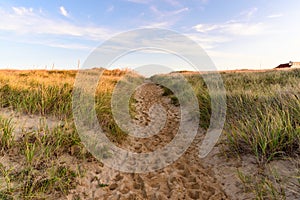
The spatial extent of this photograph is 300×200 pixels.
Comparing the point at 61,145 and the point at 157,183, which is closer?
the point at 157,183

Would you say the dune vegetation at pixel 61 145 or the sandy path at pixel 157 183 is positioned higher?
the dune vegetation at pixel 61 145

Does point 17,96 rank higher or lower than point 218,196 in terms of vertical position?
higher

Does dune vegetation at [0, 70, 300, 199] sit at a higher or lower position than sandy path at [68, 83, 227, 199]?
higher

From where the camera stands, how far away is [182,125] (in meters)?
6.03

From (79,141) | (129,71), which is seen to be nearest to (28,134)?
(79,141)

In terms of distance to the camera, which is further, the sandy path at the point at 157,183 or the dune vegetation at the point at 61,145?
the sandy path at the point at 157,183

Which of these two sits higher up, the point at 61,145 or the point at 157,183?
the point at 61,145

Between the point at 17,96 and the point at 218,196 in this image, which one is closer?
the point at 218,196

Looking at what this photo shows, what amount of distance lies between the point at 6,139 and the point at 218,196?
143 inches

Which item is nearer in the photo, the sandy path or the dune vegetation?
the dune vegetation

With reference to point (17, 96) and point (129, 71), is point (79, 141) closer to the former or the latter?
point (17, 96)

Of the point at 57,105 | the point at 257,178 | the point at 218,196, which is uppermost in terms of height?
the point at 57,105

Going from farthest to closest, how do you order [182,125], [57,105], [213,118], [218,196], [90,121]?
[182,125] → [213,118] → [57,105] → [90,121] → [218,196]

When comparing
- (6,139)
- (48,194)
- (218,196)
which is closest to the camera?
(48,194)
